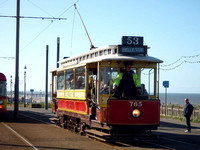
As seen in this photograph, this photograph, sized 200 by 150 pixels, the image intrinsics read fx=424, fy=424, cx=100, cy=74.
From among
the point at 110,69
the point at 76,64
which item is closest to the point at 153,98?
the point at 110,69

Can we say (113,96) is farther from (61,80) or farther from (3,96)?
(3,96)

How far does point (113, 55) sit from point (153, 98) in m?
2.03

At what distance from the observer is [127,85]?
1385 centimetres

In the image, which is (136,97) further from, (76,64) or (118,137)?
(76,64)

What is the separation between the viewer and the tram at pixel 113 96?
1349cm

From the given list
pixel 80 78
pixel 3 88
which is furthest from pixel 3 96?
pixel 80 78

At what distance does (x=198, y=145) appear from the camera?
1422cm

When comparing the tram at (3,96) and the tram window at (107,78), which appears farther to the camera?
the tram at (3,96)

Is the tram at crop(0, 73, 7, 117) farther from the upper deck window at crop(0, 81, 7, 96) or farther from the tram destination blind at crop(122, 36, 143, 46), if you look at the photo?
the tram destination blind at crop(122, 36, 143, 46)

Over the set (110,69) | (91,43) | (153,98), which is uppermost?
(91,43)

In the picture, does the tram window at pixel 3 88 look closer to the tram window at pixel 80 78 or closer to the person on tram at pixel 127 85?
the tram window at pixel 80 78

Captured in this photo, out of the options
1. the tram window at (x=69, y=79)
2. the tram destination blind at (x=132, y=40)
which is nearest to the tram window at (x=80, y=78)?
the tram window at (x=69, y=79)

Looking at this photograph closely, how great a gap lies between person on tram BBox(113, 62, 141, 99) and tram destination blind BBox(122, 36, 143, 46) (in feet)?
2.57

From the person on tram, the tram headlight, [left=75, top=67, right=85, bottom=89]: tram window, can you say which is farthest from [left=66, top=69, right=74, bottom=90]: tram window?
the tram headlight
